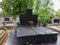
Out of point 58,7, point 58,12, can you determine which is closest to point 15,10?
point 58,12

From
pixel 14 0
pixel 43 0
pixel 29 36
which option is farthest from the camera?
pixel 43 0

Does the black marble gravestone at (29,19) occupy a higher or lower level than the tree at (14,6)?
lower

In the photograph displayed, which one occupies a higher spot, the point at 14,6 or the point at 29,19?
the point at 14,6

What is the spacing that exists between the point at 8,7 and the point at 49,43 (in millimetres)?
5606

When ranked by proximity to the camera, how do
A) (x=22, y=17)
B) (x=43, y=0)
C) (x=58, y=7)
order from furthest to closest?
(x=58, y=7)
(x=43, y=0)
(x=22, y=17)

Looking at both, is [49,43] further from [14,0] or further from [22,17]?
[14,0]

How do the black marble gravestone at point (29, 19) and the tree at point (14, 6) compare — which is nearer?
the black marble gravestone at point (29, 19)

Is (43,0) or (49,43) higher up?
(43,0)

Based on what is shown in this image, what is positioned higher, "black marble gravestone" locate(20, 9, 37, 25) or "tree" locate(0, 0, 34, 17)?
"tree" locate(0, 0, 34, 17)

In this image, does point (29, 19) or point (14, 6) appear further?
point (14, 6)

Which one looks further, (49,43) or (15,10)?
(15,10)

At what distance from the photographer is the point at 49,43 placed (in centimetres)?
543

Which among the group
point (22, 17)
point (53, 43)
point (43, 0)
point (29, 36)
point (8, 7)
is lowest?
point (53, 43)

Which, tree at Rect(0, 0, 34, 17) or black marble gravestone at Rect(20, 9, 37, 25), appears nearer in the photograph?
black marble gravestone at Rect(20, 9, 37, 25)
